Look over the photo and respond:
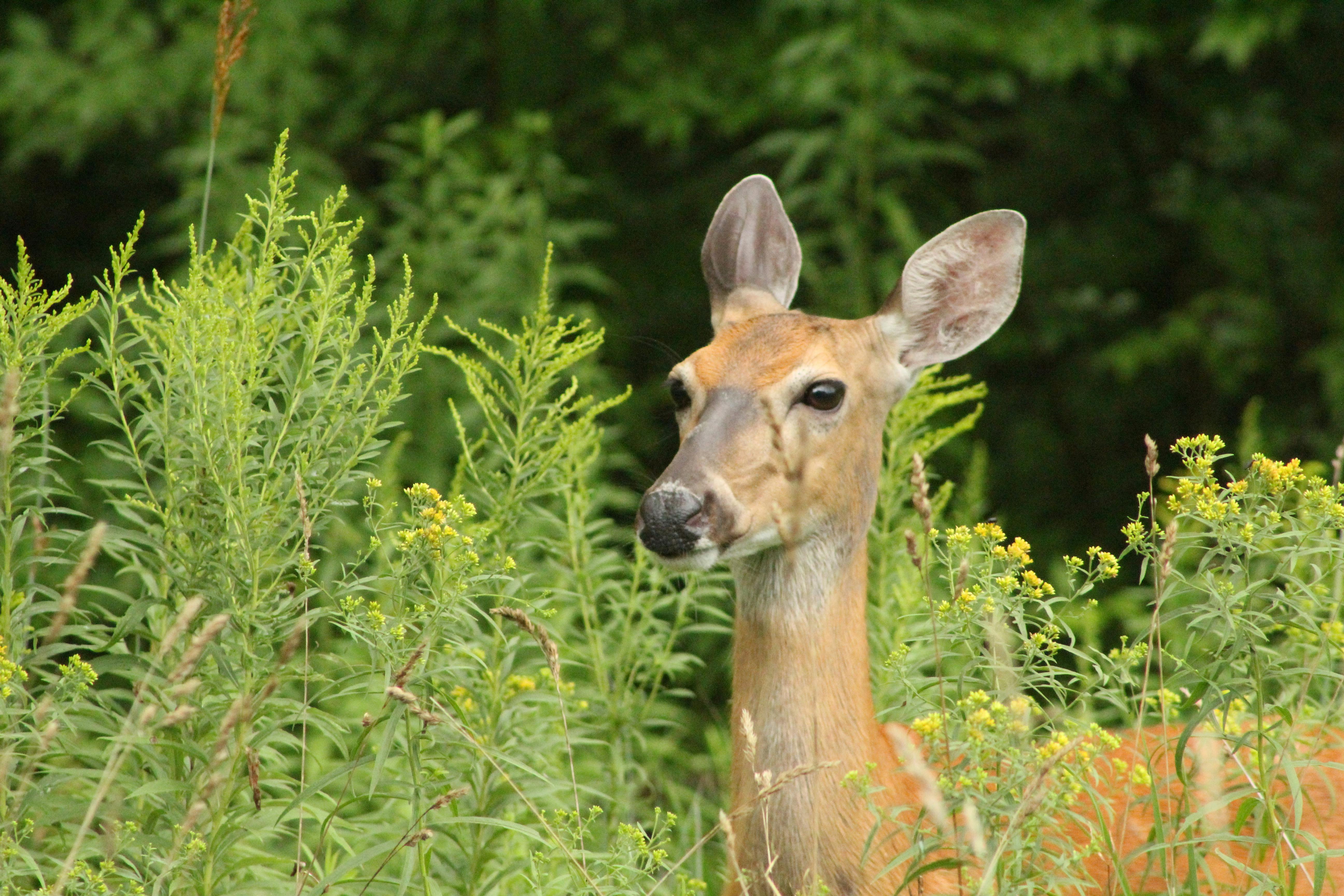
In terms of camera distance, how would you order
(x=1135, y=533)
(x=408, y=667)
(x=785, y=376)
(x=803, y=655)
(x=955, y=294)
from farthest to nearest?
(x=955, y=294) → (x=785, y=376) → (x=803, y=655) → (x=1135, y=533) → (x=408, y=667)

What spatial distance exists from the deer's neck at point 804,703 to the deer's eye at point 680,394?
47cm

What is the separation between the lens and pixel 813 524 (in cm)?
338

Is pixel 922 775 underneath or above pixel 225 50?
underneath

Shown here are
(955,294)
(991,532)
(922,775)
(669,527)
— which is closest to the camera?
(922,775)

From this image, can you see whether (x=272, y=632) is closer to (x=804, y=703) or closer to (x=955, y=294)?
(x=804, y=703)

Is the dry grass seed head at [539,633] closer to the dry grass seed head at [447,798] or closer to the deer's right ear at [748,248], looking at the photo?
the dry grass seed head at [447,798]

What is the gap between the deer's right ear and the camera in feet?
14.2

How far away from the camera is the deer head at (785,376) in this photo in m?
3.15

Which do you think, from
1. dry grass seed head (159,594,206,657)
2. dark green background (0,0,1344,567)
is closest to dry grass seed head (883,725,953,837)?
dry grass seed head (159,594,206,657)

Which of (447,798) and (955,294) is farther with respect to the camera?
(955,294)

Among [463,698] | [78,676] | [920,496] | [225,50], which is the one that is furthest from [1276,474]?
[225,50]

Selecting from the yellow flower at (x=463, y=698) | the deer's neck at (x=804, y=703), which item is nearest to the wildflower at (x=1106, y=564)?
the deer's neck at (x=804, y=703)

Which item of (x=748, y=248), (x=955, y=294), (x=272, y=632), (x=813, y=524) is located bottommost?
(x=272, y=632)

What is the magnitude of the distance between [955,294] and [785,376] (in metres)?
0.68
